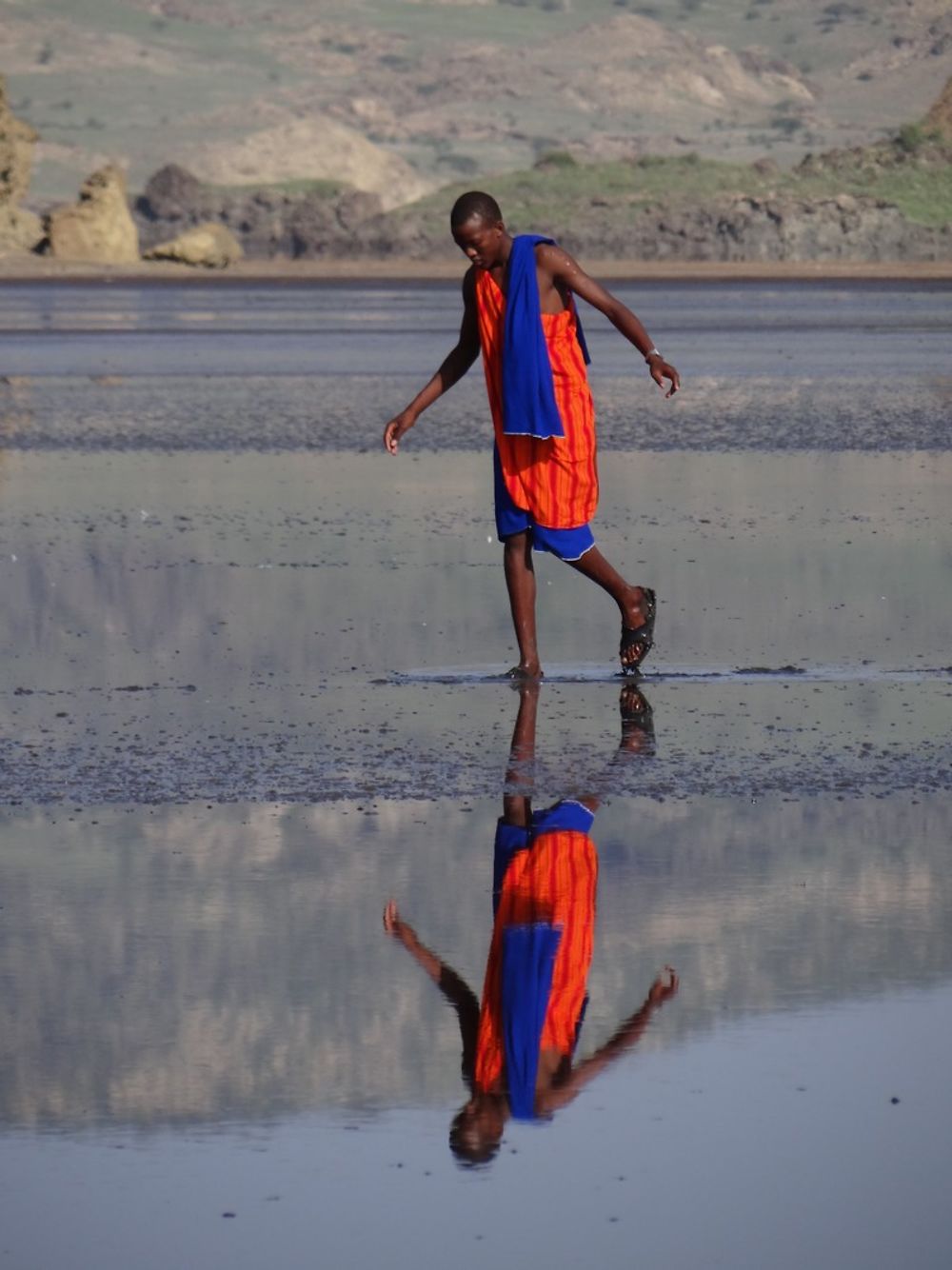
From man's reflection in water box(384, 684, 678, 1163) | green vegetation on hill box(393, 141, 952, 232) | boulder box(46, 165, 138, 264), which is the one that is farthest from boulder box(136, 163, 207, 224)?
man's reflection in water box(384, 684, 678, 1163)

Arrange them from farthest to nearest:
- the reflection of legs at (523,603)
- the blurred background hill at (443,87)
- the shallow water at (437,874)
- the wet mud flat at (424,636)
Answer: the blurred background hill at (443,87) < the reflection of legs at (523,603) < the wet mud flat at (424,636) < the shallow water at (437,874)

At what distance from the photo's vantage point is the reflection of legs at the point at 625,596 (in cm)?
915

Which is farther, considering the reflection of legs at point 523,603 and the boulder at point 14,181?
the boulder at point 14,181

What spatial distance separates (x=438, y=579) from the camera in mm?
11477

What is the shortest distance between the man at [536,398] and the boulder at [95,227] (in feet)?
180

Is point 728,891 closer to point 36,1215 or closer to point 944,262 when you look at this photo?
point 36,1215

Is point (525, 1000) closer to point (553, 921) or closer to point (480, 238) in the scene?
point (553, 921)

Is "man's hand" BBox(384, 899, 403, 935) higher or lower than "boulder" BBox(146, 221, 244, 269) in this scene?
higher

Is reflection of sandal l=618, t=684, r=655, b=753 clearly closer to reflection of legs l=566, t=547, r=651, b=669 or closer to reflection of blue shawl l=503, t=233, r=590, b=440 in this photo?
reflection of legs l=566, t=547, r=651, b=669

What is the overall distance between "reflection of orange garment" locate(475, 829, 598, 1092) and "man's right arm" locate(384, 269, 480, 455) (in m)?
2.93

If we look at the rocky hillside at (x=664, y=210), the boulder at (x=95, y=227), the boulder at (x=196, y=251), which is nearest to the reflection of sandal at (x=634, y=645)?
the boulder at (x=95, y=227)

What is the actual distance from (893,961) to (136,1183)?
1.78 meters

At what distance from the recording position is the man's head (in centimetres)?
867

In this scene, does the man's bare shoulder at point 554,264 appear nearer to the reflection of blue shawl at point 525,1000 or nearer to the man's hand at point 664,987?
the reflection of blue shawl at point 525,1000
